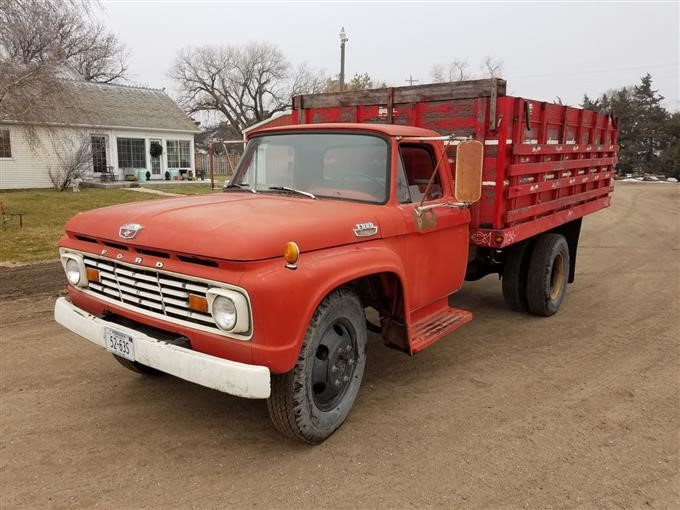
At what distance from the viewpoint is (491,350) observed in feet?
17.0

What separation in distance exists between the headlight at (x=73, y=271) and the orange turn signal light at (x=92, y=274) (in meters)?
0.09

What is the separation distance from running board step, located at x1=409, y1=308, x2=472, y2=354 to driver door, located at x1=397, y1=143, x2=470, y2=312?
0.56 feet

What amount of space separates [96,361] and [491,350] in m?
3.60

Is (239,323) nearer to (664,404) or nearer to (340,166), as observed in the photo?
(340,166)

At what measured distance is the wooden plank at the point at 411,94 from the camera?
494 centimetres

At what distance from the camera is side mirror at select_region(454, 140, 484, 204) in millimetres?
3680

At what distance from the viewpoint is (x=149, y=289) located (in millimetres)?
3191

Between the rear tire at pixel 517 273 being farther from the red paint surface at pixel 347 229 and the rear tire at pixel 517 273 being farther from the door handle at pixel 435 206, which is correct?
the door handle at pixel 435 206

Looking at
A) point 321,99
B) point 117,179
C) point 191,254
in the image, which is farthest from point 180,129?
point 191,254

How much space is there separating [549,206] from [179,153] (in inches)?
948

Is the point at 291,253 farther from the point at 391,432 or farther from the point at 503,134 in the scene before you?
the point at 503,134

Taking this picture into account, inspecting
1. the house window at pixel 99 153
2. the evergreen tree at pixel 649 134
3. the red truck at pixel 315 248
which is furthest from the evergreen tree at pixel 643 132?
the red truck at pixel 315 248

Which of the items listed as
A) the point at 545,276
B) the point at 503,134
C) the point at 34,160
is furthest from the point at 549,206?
the point at 34,160

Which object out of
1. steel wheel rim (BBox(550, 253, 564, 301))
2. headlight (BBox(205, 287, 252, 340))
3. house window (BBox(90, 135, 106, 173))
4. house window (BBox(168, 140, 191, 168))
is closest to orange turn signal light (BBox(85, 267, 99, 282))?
headlight (BBox(205, 287, 252, 340))
